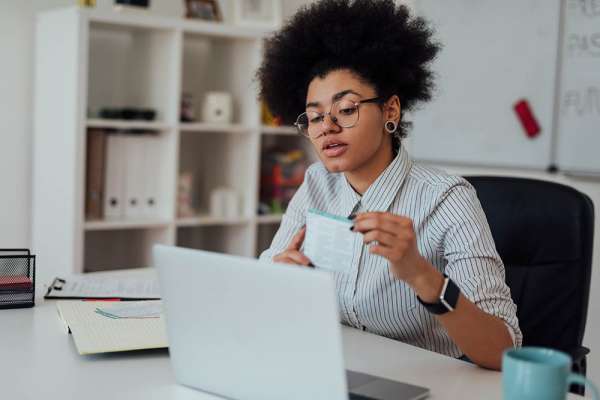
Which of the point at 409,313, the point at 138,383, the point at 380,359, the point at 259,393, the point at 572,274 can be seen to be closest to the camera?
the point at 259,393

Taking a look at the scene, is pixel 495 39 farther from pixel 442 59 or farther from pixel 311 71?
pixel 311 71

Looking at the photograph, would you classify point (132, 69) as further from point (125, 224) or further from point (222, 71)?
point (125, 224)

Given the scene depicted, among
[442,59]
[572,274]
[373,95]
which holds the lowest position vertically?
[572,274]

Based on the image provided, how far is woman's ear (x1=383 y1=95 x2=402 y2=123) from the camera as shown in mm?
1755

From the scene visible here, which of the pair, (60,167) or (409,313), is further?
(60,167)

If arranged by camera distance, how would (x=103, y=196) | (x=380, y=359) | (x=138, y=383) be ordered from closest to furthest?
(x=138, y=383)
(x=380, y=359)
(x=103, y=196)

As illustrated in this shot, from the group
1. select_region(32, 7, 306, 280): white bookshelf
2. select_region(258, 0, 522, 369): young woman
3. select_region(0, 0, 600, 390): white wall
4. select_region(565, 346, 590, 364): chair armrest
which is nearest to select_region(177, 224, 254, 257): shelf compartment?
select_region(32, 7, 306, 280): white bookshelf

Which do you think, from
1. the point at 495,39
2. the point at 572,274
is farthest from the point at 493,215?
the point at 495,39

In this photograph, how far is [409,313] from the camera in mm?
1636

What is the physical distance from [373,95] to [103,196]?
1.79m

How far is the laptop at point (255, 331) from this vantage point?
1013mm

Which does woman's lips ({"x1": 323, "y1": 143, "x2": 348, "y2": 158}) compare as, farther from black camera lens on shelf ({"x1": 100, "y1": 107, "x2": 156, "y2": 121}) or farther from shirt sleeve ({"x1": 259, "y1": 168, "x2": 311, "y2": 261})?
black camera lens on shelf ({"x1": 100, "y1": 107, "x2": 156, "y2": 121})

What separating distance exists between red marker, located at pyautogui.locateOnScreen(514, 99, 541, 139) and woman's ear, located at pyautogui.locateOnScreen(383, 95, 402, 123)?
1279 mm

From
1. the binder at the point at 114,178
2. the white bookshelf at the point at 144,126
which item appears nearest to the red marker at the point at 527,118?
the white bookshelf at the point at 144,126
